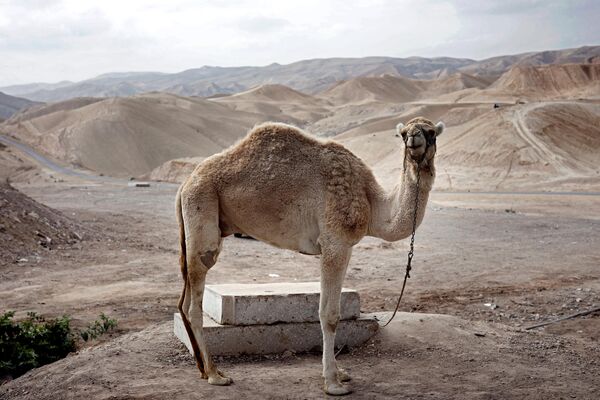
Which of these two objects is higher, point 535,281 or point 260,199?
point 260,199

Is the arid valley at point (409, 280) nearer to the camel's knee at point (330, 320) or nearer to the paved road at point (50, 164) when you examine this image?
the camel's knee at point (330, 320)

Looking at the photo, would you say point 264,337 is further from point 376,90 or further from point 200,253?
point 376,90

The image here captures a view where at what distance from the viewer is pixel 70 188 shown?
41.3 m

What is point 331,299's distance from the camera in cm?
727

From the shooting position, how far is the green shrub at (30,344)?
945cm

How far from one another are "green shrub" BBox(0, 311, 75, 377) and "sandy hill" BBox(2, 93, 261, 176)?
5068 cm

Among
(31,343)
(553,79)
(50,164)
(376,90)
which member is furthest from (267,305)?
(376,90)

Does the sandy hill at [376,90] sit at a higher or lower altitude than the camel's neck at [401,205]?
higher

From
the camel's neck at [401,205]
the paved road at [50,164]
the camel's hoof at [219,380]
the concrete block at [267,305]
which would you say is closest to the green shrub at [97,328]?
the concrete block at [267,305]

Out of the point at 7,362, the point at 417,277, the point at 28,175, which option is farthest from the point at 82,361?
the point at 28,175

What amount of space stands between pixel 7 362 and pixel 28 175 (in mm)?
44836

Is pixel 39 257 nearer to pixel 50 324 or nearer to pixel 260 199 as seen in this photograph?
pixel 50 324

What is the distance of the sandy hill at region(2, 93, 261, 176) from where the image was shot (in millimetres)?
67250

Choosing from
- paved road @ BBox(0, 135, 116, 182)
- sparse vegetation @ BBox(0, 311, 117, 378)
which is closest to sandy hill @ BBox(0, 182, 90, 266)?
sparse vegetation @ BBox(0, 311, 117, 378)
